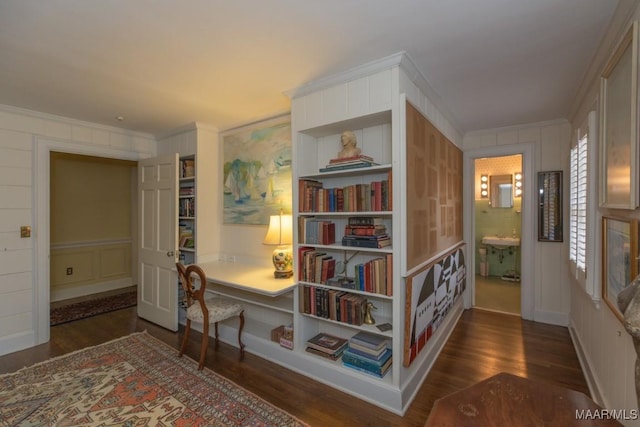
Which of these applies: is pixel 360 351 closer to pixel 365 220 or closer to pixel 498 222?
pixel 365 220

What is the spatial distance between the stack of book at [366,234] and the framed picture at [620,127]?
49.8 inches

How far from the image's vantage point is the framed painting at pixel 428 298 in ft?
6.61

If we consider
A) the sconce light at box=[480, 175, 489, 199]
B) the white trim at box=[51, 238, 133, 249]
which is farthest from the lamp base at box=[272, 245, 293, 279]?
the sconce light at box=[480, 175, 489, 199]

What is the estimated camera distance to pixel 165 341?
120 inches

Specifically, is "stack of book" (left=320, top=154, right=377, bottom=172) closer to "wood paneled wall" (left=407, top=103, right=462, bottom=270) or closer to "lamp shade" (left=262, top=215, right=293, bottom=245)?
"wood paneled wall" (left=407, top=103, right=462, bottom=270)

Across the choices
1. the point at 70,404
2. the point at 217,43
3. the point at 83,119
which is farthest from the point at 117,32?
the point at 70,404

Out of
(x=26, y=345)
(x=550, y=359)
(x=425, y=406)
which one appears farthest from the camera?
(x=26, y=345)

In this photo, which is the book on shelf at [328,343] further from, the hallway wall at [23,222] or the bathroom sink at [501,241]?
the bathroom sink at [501,241]

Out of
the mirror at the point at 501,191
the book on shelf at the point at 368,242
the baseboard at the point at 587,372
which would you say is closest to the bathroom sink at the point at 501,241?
the mirror at the point at 501,191

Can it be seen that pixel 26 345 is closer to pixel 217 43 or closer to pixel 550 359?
pixel 217 43

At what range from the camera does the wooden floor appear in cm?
199

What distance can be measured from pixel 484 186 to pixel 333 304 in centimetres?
462

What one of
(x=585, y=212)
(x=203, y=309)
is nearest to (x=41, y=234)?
(x=203, y=309)

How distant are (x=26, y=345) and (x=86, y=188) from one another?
8.68 feet
